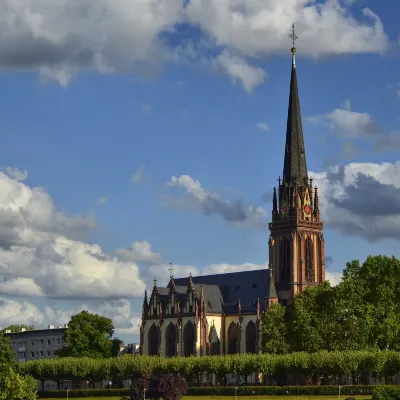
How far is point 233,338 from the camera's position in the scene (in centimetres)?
19612

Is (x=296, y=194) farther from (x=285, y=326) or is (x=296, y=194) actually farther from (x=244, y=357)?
(x=244, y=357)

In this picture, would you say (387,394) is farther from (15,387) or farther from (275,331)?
(275,331)

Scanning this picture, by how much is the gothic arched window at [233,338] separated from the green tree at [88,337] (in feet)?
72.3

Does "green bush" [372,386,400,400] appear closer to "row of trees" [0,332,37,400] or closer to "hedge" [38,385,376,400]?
"hedge" [38,385,376,400]

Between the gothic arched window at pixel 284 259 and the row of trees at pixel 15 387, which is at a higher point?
the gothic arched window at pixel 284 259

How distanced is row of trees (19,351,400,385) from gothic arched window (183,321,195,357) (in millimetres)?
20450

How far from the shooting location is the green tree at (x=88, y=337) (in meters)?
192

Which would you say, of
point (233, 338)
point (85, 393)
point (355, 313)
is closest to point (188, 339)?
point (233, 338)

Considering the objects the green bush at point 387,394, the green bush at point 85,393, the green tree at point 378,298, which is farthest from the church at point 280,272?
the green bush at point 387,394

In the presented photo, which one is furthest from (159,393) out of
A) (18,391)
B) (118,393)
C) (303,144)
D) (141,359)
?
(303,144)

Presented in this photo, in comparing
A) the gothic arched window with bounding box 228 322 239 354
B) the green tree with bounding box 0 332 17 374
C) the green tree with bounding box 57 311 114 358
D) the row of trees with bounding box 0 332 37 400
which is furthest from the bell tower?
the row of trees with bounding box 0 332 37 400

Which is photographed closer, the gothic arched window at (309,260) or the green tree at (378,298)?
the green tree at (378,298)

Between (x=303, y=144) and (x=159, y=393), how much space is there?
3278 inches

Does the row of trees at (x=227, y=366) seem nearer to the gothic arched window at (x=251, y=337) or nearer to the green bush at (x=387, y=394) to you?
the gothic arched window at (x=251, y=337)
